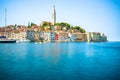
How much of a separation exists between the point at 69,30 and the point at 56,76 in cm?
7587

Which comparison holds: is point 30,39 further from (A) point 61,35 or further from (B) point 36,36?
(A) point 61,35

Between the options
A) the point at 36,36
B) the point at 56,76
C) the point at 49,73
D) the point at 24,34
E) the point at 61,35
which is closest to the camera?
the point at 56,76

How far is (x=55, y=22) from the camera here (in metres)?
87.4

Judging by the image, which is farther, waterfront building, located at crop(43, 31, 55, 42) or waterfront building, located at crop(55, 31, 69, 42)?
waterfront building, located at crop(55, 31, 69, 42)

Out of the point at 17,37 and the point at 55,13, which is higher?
the point at 55,13

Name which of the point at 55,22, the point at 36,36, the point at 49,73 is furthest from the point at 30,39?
the point at 49,73

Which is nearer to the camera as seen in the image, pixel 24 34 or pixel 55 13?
pixel 24 34

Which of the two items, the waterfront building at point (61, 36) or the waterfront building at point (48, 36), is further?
the waterfront building at point (61, 36)

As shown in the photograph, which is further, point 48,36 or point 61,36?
point 61,36

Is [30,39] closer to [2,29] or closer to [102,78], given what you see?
[2,29]

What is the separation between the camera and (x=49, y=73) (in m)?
10.6

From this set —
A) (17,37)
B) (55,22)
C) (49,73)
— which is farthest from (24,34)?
(49,73)

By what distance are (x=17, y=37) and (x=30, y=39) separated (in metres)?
4.17

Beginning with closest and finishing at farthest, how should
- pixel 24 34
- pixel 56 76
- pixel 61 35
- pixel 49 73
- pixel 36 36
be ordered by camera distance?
pixel 56 76
pixel 49 73
pixel 24 34
pixel 36 36
pixel 61 35
